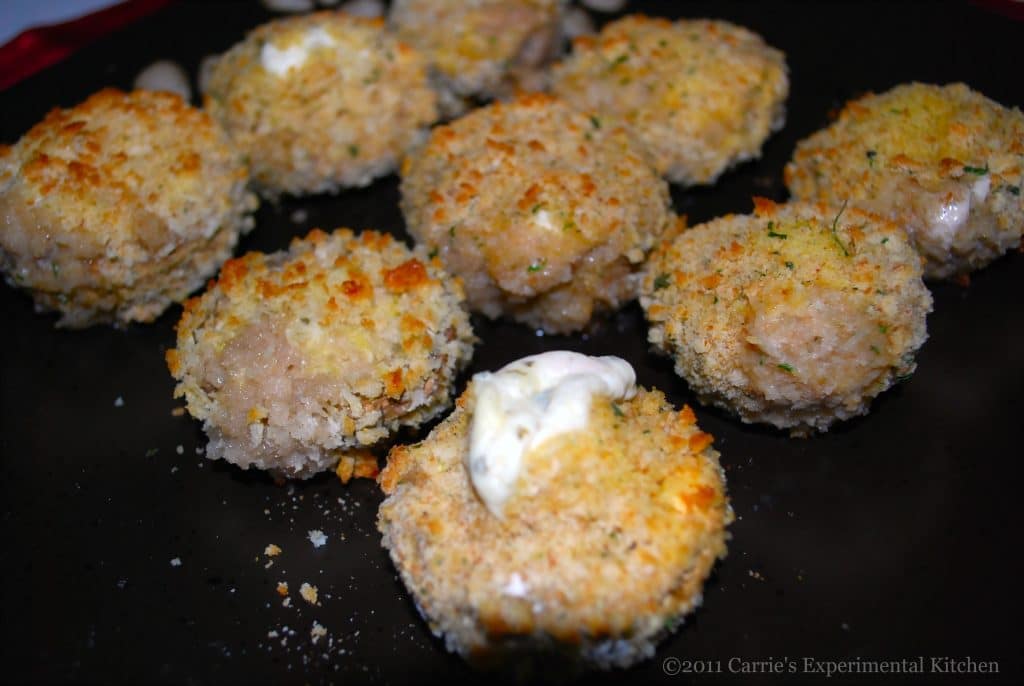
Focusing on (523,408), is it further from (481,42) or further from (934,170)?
(481,42)

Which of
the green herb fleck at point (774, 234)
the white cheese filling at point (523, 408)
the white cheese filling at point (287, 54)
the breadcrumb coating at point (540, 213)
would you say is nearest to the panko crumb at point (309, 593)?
the white cheese filling at point (523, 408)

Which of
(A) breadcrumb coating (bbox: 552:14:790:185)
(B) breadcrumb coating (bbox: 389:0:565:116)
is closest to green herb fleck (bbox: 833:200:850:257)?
(A) breadcrumb coating (bbox: 552:14:790:185)

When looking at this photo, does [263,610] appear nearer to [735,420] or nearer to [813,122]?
[735,420]

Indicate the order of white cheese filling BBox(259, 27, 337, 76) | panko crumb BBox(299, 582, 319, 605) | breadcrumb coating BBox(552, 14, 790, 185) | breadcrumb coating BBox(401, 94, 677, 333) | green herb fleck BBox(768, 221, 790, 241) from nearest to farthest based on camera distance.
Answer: panko crumb BBox(299, 582, 319, 605) < green herb fleck BBox(768, 221, 790, 241) < breadcrumb coating BBox(401, 94, 677, 333) < breadcrumb coating BBox(552, 14, 790, 185) < white cheese filling BBox(259, 27, 337, 76)

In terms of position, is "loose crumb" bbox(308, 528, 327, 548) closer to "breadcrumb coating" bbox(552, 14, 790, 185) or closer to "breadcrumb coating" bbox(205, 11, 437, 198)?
"breadcrumb coating" bbox(205, 11, 437, 198)

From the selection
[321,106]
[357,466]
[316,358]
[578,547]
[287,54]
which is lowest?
[357,466]

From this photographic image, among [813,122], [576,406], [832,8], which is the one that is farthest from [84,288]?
[832,8]

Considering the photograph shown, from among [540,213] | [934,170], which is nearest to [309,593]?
[540,213]
